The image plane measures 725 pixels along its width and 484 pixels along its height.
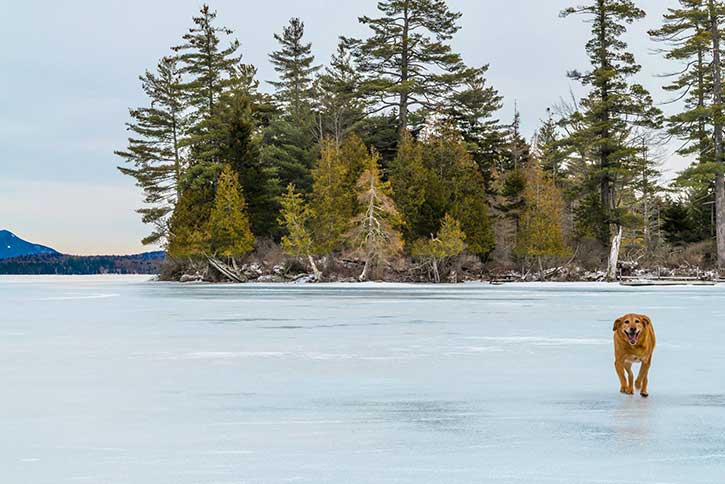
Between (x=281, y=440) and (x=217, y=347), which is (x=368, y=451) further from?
(x=217, y=347)

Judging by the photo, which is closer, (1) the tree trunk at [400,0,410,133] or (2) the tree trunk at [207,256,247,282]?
(2) the tree trunk at [207,256,247,282]

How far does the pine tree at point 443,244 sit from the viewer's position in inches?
2205

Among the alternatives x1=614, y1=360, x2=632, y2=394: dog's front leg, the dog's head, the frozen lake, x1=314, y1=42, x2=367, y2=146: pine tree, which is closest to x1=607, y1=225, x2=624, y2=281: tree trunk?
x1=314, y1=42, x2=367, y2=146: pine tree

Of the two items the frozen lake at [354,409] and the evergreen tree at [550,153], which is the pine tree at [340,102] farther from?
the frozen lake at [354,409]

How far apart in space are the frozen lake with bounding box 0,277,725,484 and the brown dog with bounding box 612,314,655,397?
0.73 ft

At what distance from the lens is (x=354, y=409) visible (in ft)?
26.1

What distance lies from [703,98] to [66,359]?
55.5m

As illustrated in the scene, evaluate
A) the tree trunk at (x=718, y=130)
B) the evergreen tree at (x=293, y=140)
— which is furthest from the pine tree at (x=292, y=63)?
the tree trunk at (x=718, y=130)

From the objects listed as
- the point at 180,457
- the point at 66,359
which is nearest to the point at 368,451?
the point at 180,457

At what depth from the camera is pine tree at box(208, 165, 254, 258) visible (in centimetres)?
5950

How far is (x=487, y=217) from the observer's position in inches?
2405

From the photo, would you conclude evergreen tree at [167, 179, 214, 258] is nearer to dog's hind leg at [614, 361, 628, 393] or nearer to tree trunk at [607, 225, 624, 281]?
tree trunk at [607, 225, 624, 281]

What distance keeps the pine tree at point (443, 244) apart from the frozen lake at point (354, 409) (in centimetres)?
3928

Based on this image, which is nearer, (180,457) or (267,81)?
(180,457)
